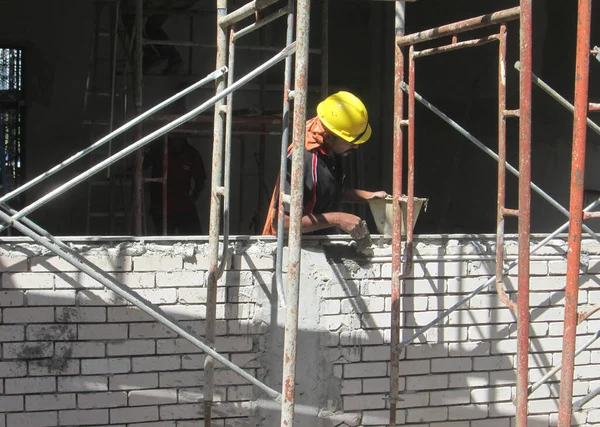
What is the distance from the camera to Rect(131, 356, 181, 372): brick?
12.8 feet

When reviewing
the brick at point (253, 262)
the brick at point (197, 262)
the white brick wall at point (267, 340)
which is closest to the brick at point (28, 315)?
the white brick wall at point (267, 340)

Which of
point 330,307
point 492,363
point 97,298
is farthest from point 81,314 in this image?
point 492,363

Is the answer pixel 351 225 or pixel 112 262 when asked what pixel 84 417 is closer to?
pixel 112 262

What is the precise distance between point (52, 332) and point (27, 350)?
5.9 inches

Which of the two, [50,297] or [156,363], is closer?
[50,297]

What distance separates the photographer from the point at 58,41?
884 cm

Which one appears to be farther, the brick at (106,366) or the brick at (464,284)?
the brick at (464,284)

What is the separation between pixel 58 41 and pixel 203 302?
237 inches

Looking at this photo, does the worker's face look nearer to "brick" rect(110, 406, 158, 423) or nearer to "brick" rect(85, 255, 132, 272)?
"brick" rect(85, 255, 132, 272)

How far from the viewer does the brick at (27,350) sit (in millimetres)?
3744

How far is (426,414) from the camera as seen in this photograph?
14.2 feet

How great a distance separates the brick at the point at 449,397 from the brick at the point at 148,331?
62.4 inches

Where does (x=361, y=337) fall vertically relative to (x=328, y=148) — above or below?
below

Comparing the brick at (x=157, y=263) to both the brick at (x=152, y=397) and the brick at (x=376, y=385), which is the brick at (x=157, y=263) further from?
the brick at (x=376, y=385)
